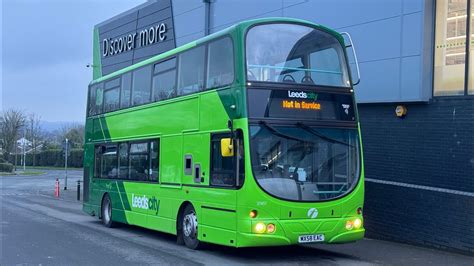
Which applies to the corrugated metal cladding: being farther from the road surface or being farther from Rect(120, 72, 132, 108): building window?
the road surface

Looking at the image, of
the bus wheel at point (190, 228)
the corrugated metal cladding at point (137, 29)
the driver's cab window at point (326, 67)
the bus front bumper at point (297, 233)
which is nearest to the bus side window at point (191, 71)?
the driver's cab window at point (326, 67)

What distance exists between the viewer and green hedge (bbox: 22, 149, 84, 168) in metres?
72.6

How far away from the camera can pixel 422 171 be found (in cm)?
1238

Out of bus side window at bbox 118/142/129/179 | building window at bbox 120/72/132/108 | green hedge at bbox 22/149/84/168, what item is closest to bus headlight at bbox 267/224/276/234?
bus side window at bbox 118/142/129/179

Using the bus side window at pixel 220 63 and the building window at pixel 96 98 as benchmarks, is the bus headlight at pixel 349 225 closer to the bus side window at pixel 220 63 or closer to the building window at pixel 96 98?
the bus side window at pixel 220 63

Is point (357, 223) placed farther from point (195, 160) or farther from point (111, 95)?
point (111, 95)

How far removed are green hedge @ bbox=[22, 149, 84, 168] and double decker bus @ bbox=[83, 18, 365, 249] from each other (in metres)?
63.1

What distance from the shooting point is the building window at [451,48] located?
1187cm

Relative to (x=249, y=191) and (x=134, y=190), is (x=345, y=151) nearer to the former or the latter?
(x=249, y=191)

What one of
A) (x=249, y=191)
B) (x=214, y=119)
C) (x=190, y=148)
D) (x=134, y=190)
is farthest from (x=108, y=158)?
(x=249, y=191)

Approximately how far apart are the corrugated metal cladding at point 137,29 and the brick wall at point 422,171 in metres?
11.9

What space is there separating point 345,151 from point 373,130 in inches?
143

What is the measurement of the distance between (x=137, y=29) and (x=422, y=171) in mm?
17075

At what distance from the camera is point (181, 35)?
22547 mm
